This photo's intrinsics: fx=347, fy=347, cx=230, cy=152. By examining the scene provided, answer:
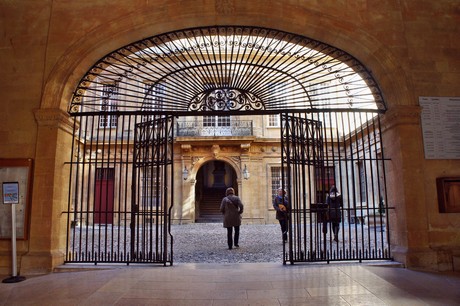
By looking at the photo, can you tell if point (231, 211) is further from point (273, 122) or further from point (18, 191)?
point (273, 122)

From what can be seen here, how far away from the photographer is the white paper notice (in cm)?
550

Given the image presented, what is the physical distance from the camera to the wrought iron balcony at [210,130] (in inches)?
715

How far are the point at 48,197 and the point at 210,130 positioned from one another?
43.1 feet

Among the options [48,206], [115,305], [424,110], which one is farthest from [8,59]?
[424,110]

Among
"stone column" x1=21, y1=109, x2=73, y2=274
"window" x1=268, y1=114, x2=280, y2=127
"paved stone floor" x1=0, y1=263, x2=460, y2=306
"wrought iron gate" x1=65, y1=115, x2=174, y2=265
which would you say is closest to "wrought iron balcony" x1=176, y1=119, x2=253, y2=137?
"window" x1=268, y1=114, x2=280, y2=127

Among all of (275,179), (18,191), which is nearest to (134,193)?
(18,191)

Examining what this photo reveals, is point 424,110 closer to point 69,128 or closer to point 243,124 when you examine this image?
point 69,128

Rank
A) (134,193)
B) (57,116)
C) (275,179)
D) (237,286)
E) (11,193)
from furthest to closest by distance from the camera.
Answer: (275,179) < (134,193) < (57,116) < (11,193) < (237,286)

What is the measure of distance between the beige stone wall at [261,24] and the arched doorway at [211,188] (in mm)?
14166

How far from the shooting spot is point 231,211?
26.2 ft

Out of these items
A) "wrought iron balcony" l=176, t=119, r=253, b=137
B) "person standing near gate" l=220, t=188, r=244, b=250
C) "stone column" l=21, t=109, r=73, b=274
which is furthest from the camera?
"wrought iron balcony" l=176, t=119, r=253, b=137

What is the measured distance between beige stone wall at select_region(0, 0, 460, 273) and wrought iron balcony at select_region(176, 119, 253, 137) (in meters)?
12.1

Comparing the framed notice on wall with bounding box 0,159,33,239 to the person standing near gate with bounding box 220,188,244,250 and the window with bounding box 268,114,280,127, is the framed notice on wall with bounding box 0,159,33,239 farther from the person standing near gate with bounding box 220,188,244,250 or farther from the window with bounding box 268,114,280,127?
the window with bounding box 268,114,280,127

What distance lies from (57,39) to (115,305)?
4.44 meters
